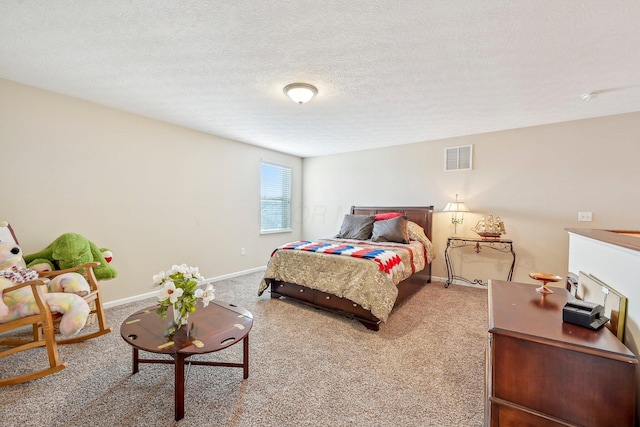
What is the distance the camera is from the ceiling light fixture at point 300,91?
245cm

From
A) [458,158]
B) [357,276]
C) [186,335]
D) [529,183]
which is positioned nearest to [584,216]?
[529,183]

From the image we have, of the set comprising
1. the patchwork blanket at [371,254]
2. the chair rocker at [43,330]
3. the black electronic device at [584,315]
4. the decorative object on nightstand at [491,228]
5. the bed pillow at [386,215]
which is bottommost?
the chair rocker at [43,330]

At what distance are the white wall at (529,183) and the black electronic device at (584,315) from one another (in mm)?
3030

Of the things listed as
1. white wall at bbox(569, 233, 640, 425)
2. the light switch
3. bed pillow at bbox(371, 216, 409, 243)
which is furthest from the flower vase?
the light switch

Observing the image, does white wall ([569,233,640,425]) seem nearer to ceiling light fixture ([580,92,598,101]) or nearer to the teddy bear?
ceiling light fixture ([580,92,598,101])

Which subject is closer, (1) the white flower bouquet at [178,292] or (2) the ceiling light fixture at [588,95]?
(1) the white flower bouquet at [178,292]

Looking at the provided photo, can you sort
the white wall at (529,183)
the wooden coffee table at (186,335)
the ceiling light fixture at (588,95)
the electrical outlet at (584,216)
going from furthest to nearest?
the electrical outlet at (584,216)
the white wall at (529,183)
the ceiling light fixture at (588,95)
the wooden coffee table at (186,335)

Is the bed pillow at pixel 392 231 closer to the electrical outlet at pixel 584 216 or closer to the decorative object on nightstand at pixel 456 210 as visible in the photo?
the decorative object on nightstand at pixel 456 210

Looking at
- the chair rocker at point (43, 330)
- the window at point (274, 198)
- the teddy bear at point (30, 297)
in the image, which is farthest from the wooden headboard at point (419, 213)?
the chair rocker at point (43, 330)

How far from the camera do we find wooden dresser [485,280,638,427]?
90 centimetres

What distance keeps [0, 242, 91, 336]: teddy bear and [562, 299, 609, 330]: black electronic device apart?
9.76ft

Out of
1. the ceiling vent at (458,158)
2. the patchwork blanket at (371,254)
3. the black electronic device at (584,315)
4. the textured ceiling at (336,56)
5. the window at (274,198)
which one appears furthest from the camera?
the window at (274,198)

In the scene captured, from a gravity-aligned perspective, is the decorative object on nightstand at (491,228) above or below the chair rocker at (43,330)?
above

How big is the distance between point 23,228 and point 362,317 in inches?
136
